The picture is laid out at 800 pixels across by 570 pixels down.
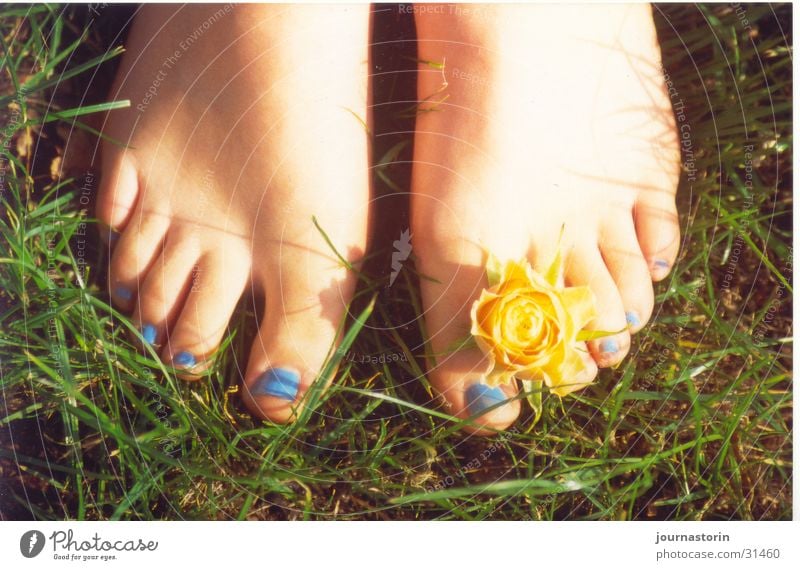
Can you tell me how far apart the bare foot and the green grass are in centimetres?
2

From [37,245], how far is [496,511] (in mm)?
355

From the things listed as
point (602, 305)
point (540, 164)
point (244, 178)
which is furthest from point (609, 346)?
point (244, 178)

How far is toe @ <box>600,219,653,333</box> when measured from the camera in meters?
0.45

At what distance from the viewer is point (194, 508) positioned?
0.42m

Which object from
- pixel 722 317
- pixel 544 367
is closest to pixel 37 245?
pixel 544 367

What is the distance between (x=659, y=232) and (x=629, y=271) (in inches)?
1.4

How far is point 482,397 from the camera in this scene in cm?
42

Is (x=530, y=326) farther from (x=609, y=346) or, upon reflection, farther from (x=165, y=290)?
(x=165, y=290)

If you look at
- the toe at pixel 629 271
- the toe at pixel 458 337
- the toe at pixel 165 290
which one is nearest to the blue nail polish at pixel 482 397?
the toe at pixel 458 337

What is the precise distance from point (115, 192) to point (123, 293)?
0.24ft

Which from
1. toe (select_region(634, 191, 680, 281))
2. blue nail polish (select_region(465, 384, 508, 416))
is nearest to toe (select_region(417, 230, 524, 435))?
blue nail polish (select_region(465, 384, 508, 416))

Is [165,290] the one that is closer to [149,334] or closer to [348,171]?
[149,334]

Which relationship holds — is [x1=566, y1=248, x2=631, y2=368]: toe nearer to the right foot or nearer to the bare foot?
the bare foot

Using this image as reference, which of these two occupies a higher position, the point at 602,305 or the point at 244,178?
the point at 244,178
